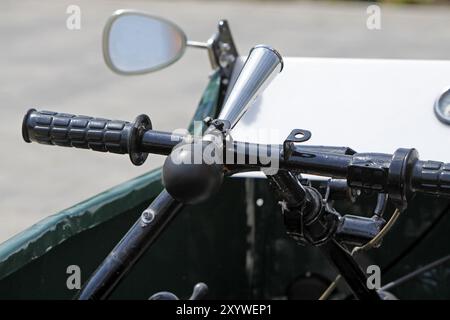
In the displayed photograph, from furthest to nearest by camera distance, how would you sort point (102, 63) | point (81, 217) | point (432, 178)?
point (102, 63) < point (81, 217) < point (432, 178)

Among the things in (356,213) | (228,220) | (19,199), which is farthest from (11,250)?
(19,199)

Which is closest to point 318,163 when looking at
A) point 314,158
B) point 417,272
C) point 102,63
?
point 314,158

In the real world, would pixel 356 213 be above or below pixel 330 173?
Answer: below

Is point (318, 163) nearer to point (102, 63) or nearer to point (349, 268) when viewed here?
point (349, 268)

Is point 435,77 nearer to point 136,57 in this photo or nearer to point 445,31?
point 136,57

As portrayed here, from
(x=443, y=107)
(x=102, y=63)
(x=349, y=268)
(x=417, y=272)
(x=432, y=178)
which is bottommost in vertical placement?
(x=417, y=272)

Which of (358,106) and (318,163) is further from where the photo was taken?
(358,106)

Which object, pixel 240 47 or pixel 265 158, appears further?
pixel 240 47

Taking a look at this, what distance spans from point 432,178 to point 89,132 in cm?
58

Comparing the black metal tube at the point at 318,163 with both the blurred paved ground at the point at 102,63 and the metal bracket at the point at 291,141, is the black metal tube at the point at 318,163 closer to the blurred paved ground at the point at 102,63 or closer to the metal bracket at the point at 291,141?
the metal bracket at the point at 291,141

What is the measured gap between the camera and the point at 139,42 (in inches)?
87.0

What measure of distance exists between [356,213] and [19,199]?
12.3 ft

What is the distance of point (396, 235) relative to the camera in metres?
2.51

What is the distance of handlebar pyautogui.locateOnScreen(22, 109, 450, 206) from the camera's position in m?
1.32
